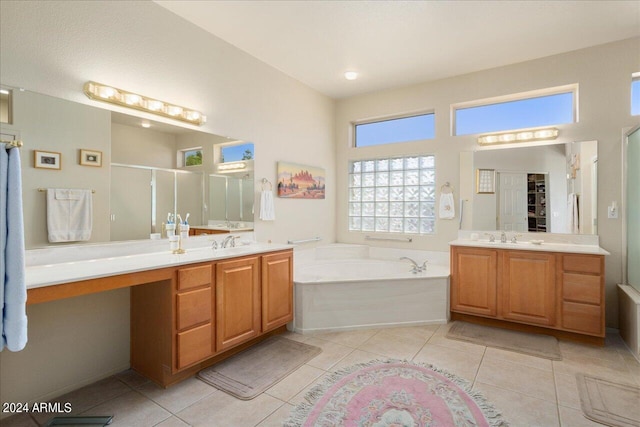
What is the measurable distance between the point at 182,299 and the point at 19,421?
1037mm

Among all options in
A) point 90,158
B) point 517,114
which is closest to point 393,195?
point 517,114

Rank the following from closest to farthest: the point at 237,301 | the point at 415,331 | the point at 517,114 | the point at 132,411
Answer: the point at 132,411 → the point at 237,301 → the point at 415,331 → the point at 517,114

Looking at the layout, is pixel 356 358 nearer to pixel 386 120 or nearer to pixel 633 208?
pixel 633 208

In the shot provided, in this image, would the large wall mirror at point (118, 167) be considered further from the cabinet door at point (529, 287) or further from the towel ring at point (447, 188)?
the cabinet door at point (529, 287)

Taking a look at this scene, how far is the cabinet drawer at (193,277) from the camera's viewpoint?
210 centimetres

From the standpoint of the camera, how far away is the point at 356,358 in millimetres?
2547

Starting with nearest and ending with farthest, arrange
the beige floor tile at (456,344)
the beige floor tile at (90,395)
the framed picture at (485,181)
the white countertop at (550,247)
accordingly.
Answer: the beige floor tile at (90,395) < the beige floor tile at (456,344) < the white countertop at (550,247) < the framed picture at (485,181)

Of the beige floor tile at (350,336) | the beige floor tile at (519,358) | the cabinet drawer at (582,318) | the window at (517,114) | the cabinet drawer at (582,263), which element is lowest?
the beige floor tile at (350,336)

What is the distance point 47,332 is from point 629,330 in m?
4.37

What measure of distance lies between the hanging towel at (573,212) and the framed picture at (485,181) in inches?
27.7

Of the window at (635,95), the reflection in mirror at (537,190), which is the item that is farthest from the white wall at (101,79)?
→ the window at (635,95)

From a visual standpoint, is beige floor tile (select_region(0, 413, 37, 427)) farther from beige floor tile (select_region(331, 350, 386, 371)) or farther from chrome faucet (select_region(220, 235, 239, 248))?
beige floor tile (select_region(331, 350, 386, 371))

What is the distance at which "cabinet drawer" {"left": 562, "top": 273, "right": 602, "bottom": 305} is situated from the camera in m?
2.75

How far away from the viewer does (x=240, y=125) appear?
10.7ft
